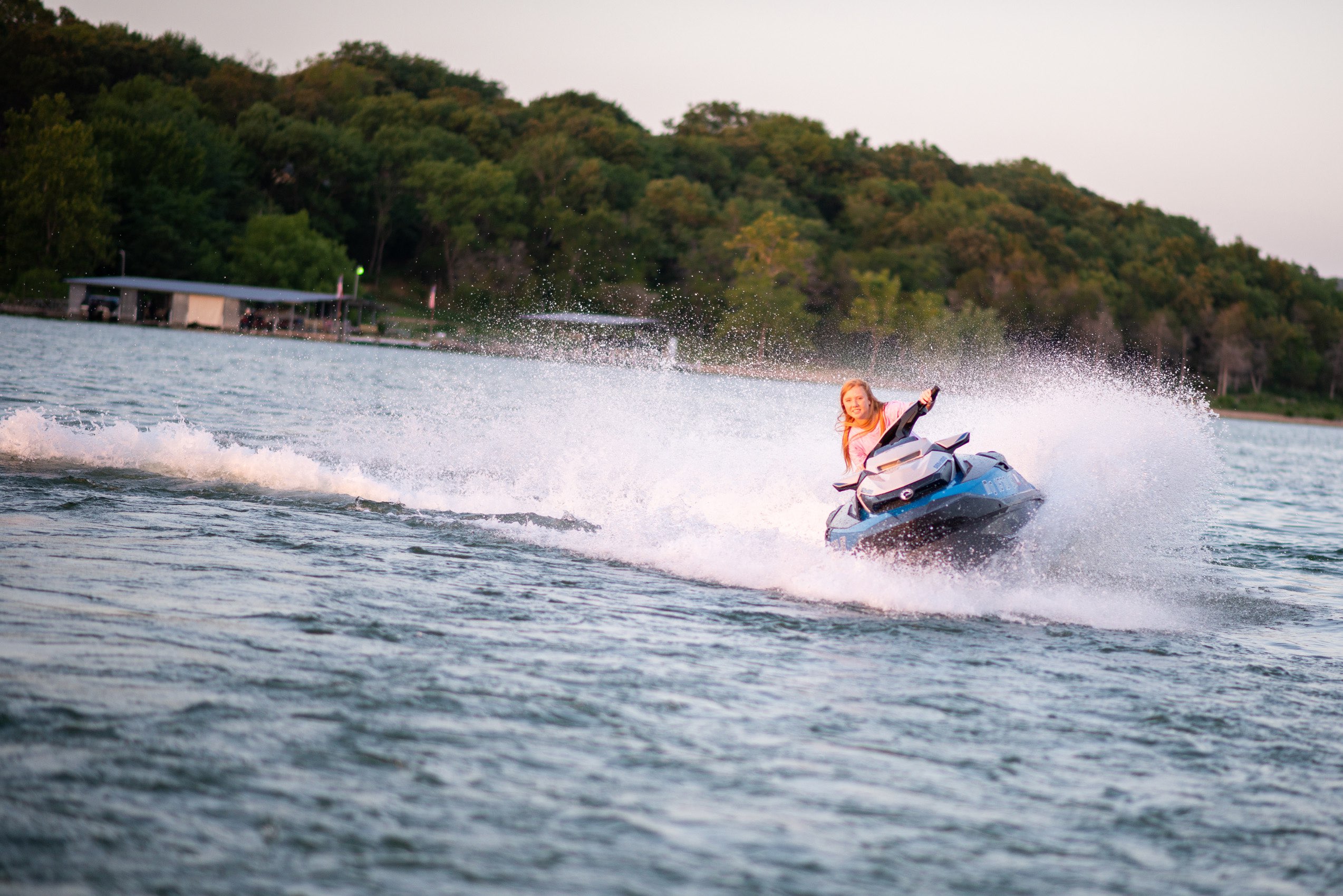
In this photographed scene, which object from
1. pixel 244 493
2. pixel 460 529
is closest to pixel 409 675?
pixel 460 529

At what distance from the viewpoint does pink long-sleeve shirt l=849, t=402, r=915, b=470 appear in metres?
9.59

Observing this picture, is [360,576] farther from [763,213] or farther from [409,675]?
[763,213]

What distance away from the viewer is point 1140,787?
5090 mm

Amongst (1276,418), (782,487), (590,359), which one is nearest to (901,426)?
(782,487)

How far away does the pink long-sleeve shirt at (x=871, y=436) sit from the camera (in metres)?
9.59

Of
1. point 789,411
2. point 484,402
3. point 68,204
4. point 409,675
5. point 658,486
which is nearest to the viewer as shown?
point 409,675

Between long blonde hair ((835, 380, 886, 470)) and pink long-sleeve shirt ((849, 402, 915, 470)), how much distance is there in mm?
23

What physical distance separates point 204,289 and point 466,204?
26716 millimetres

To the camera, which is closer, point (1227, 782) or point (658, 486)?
point (1227, 782)

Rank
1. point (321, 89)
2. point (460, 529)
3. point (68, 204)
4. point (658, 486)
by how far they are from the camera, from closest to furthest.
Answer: point (460, 529), point (658, 486), point (68, 204), point (321, 89)

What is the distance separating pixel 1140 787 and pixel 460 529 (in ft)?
21.9

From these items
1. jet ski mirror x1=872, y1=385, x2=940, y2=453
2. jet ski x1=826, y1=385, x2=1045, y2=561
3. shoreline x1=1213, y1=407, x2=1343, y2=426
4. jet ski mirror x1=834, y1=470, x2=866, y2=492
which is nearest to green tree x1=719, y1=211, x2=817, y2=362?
shoreline x1=1213, y1=407, x2=1343, y2=426

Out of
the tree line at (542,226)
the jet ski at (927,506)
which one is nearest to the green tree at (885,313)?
the tree line at (542,226)

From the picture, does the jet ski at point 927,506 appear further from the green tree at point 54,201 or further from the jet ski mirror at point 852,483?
the green tree at point 54,201
